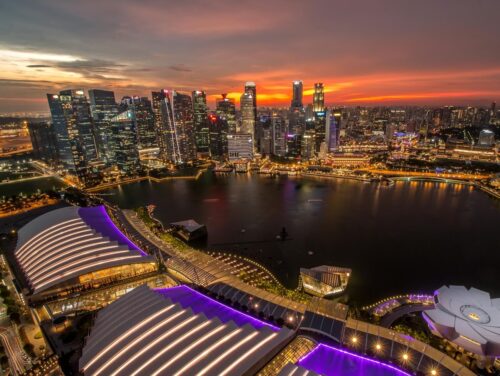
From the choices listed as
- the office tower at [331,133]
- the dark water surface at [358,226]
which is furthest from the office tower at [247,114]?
the dark water surface at [358,226]

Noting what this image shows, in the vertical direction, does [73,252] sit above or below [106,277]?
above

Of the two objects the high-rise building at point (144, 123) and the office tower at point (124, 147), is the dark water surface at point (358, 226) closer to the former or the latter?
the office tower at point (124, 147)

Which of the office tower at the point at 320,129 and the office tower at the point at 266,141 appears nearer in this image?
the office tower at the point at 320,129

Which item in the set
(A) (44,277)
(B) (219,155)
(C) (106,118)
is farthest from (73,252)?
(C) (106,118)

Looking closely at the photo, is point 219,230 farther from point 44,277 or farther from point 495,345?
point 495,345

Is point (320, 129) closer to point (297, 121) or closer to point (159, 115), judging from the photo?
point (297, 121)

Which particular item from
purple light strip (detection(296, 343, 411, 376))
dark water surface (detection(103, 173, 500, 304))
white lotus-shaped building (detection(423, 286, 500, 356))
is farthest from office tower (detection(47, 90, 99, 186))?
white lotus-shaped building (detection(423, 286, 500, 356))

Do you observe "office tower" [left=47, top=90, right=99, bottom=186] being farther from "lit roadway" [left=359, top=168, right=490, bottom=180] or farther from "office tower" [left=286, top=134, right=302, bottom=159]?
"lit roadway" [left=359, top=168, right=490, bottom=180]
